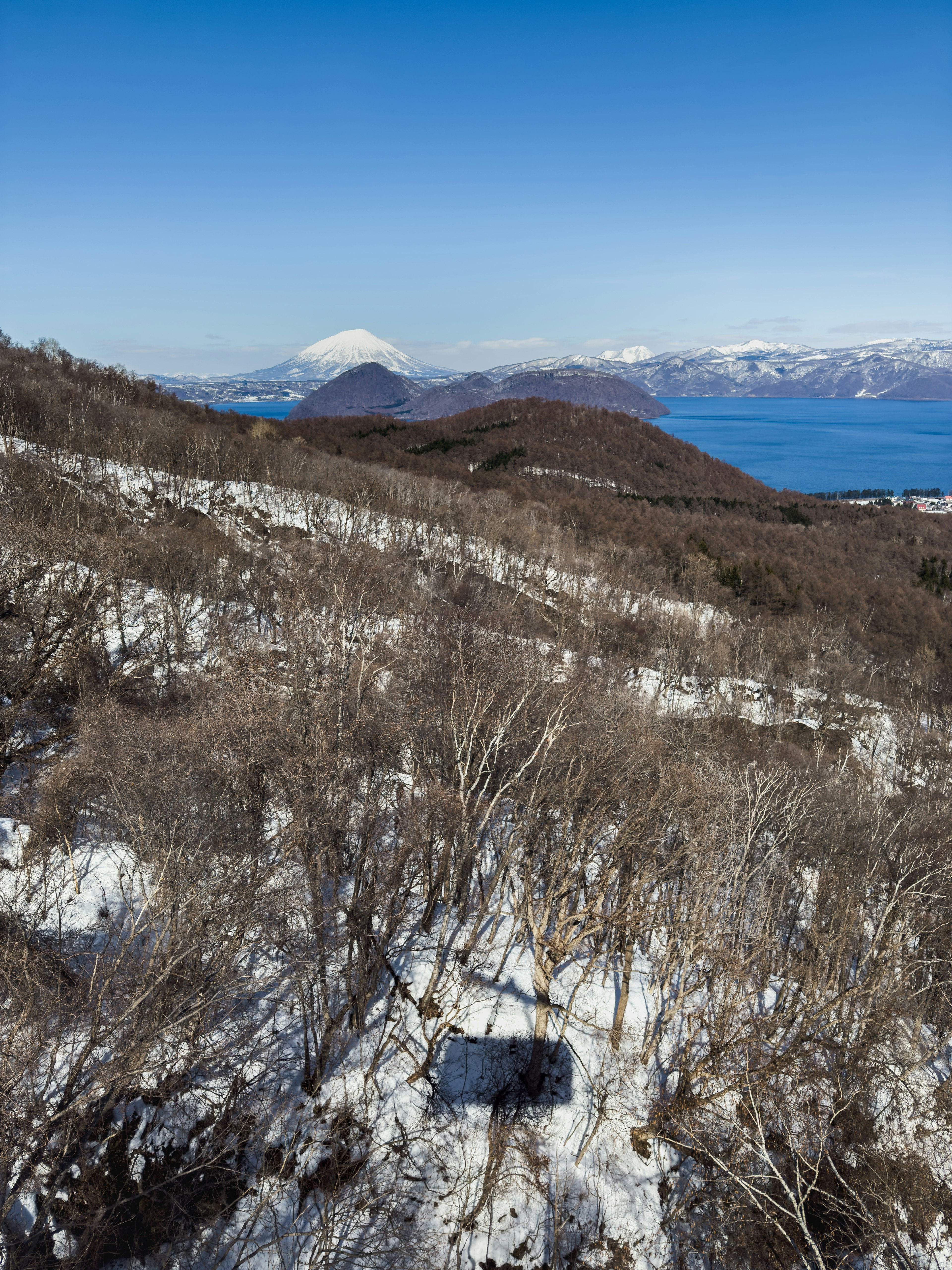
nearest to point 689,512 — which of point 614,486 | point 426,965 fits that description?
point 614,486

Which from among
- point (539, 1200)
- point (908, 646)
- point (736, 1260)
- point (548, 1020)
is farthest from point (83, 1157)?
point (908, 646)

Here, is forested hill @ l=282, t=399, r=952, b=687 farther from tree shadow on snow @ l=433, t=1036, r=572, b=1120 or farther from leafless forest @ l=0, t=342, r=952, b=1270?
tree shadow on snow @ l=433, t=1036, r=572, b=1120

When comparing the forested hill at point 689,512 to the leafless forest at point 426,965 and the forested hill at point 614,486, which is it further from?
the leafless forest at point 426,965

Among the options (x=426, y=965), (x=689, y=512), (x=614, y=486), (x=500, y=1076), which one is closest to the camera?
(x=500, y=1076)

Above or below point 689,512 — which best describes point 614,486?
above

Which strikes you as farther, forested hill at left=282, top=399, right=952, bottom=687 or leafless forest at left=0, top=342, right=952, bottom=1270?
forested hill at left=282, top=399, right=952, bottom=687

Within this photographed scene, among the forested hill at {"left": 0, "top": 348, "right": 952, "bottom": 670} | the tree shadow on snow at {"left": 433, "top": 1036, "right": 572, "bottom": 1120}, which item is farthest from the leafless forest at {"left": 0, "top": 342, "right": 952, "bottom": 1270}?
the forested hill at {"left": 0, "top": 348, "right": 952, "bottom": 670}

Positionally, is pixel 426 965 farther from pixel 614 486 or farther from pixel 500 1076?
pixel 614 486

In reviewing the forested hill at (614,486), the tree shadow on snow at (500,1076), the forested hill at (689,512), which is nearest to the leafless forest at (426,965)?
the tree shadow on snow at (500,1076)
